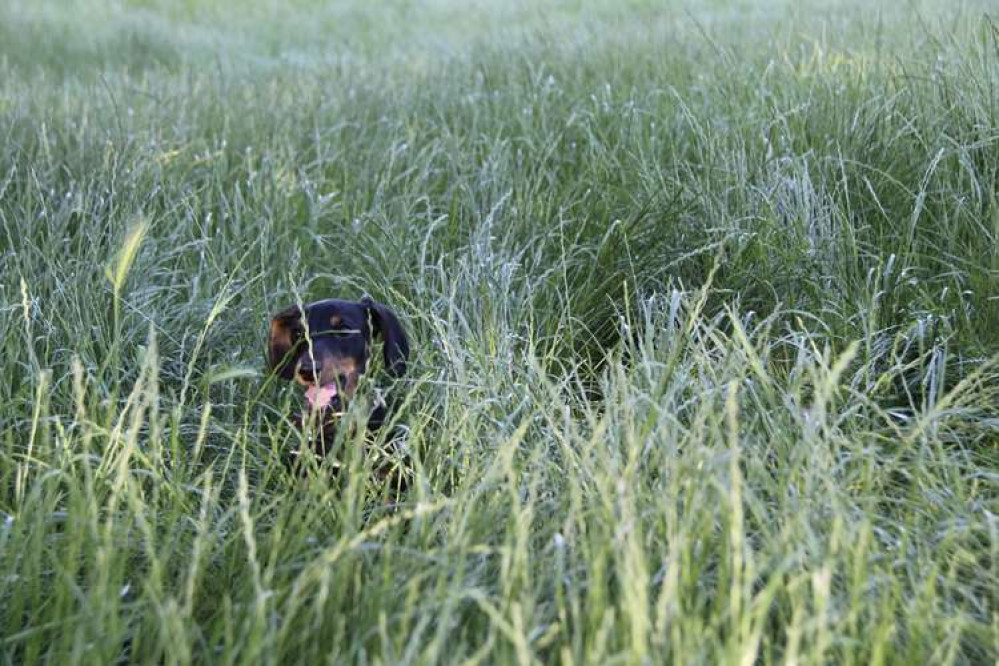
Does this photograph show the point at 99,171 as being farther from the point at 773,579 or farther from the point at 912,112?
the point at 773,579

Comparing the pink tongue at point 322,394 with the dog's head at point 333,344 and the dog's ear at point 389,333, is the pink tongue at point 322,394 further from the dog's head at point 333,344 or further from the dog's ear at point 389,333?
the dog's ear at point 389,333

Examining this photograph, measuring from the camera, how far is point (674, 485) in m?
1.71

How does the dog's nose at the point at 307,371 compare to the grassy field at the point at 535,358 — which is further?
the dog's nose at the point at 307,371

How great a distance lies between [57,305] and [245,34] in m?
7.57

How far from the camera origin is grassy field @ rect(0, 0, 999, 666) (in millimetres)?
1709

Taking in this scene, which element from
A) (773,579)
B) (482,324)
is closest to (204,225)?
(482,324)

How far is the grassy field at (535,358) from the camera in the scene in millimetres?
1709

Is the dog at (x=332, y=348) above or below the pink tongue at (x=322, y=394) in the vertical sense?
above

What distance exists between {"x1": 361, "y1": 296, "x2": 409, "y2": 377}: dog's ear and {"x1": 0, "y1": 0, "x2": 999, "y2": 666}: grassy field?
0.25 ft

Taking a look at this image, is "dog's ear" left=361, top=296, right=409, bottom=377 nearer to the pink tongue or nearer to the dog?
the dog

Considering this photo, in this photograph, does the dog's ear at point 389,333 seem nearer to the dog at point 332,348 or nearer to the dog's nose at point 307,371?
the dog at point 332,348

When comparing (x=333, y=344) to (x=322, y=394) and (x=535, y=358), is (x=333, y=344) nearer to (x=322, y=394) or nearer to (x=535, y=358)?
(x=322, y=394)

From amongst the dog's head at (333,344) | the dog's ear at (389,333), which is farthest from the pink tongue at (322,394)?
the dog's ear at (389,333)

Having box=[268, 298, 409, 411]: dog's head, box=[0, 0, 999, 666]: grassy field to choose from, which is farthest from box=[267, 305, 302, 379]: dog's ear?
box=[0, 0, 999, 666]: grassy field
